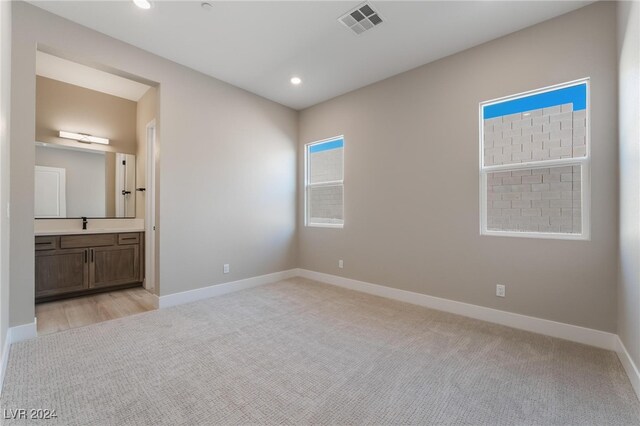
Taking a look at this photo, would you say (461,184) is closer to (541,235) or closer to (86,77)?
(541,235)

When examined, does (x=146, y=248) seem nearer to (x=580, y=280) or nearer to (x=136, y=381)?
(x=136, y=381)

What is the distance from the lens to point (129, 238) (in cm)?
408

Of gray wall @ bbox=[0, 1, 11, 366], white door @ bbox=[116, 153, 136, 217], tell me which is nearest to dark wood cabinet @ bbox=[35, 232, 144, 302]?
white door @ bbox=[116, 153, 136, 217]

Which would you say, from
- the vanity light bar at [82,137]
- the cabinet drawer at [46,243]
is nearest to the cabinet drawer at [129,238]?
the cabinet drawer at [46,243]

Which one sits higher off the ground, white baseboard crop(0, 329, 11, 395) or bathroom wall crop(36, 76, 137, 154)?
bathroom wall crop(36, 76, 137, 154)

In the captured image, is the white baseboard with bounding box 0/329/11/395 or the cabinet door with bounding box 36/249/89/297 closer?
the white baseboard with bounding box 0/329/11/395

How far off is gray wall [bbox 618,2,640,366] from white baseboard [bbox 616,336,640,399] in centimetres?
6

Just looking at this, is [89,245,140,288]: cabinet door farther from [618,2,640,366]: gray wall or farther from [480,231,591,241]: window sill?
[618,2,640,366]: gray wall

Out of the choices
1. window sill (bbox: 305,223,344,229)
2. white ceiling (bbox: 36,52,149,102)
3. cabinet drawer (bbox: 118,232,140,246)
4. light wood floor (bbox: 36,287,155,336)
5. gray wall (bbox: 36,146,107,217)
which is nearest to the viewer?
light wood floor (bbox: 36,287,155,336)

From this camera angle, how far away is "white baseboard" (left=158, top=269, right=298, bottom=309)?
3.32 meters

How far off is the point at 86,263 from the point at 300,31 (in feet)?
13.1

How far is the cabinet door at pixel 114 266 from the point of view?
12.4 ft

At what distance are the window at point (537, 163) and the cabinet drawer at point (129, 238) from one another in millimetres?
4714

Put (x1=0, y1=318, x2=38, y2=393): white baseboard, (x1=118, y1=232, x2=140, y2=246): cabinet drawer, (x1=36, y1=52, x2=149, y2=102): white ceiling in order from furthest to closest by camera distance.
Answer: (x1=118, y1=232, x2=140, y2=246): cabinet drawer, (x1=36, y1=52, x2=149, y2=102): white ceiling, (x1=0, y1=318, x2=38, y2=393): white baseboard
